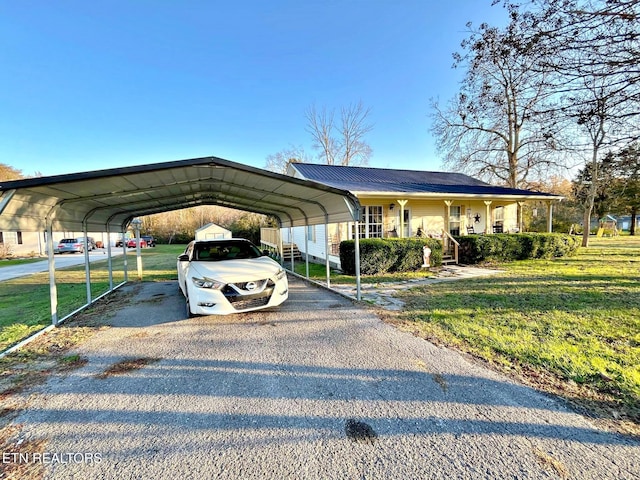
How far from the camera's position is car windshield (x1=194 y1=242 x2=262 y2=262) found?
6113 mm

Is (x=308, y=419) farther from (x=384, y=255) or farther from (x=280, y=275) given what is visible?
(x=384, y=255)

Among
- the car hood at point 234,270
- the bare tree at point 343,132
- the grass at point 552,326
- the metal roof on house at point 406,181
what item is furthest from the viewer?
the bare tree at point 343,132

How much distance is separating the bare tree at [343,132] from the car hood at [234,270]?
26760mm

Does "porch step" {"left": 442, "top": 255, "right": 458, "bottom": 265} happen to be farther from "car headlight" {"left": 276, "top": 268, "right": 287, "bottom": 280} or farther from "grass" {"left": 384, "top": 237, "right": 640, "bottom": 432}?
"car headlight" {"left": 276, "top": 268, "right": 287, "bottom": 280}

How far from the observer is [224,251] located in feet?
21.1

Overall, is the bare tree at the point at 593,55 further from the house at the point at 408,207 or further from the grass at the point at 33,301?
the grass at the point at 33,301

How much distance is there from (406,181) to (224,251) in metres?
12.4

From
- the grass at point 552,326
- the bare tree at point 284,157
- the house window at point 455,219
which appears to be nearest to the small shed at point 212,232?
the bare tree at point 284,157

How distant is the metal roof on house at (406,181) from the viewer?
13344mm

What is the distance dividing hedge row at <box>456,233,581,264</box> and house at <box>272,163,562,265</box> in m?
0.97

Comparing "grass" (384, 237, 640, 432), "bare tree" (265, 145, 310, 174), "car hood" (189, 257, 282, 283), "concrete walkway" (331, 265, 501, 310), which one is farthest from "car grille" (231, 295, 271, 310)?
"bare tree" (265, 145, 310, 174)

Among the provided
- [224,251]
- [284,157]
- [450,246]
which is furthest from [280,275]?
[284,157]

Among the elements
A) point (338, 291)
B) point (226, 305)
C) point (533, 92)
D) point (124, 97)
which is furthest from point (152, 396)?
point (124, 97)

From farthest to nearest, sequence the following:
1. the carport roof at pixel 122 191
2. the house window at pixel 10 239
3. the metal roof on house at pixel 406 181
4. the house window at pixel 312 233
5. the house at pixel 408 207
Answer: the house window at pixel 10 239
the house window at pixel 312 233
the metal roof on house at pixel 406 181
the house at pixel 408 207
the carport roof at pixel 122 191
